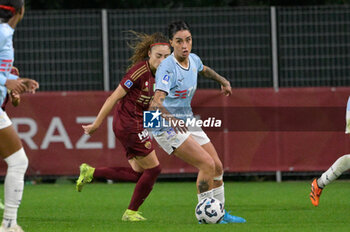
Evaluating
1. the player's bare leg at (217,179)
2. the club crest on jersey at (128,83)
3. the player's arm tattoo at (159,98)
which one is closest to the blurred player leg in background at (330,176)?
the player's bare leg at (217,179)

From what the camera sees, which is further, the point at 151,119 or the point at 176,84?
the point at 151,119

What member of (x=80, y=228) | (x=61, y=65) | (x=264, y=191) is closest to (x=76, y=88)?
(x=61, y=65)

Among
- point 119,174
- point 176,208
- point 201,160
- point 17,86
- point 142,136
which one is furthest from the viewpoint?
point 176,208

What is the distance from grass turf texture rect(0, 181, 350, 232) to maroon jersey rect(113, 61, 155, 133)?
3.20 feet

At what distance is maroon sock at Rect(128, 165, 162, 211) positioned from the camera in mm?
9352

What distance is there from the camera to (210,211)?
8625 millimetres

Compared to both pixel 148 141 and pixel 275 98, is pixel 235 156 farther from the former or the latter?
pixel 148 141

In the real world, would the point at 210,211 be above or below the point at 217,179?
below

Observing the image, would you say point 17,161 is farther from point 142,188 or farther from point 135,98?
point 135,98

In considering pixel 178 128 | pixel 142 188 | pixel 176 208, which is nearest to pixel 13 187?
pixel 178 128

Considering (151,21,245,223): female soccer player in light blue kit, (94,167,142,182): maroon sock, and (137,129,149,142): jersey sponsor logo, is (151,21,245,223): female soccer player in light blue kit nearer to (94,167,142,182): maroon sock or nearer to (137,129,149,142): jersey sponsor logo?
(137,129,149,142): jersey sponsor logo

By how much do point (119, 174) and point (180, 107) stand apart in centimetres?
136

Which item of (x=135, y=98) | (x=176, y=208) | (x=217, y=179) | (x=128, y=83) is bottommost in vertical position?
(x=176, y=208)

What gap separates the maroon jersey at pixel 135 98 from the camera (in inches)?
372
